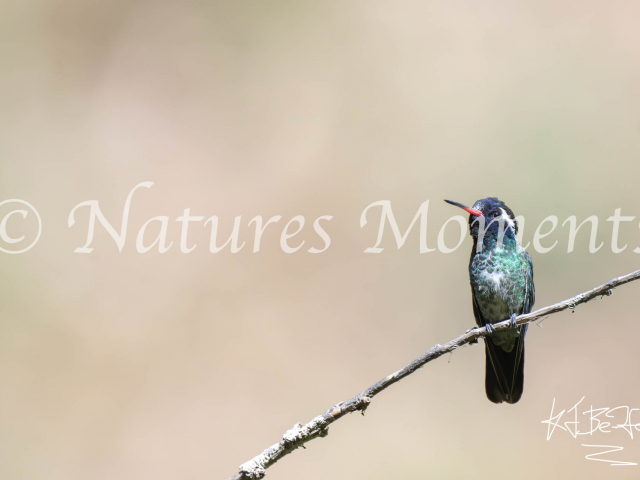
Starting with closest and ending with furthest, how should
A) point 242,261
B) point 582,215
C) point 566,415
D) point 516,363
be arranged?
point 516,363 → point 566,415 → point 582,215 → point 242,261

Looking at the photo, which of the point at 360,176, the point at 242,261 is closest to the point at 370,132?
the point at 360,176

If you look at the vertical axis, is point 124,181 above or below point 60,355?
above

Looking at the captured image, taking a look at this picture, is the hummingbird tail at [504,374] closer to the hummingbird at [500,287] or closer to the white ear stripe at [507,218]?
the hummingbird at [500,287]

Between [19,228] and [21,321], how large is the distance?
1275 mm

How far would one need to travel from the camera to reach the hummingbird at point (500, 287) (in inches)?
119

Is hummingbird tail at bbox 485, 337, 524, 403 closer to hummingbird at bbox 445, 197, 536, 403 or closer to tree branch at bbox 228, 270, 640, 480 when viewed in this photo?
hummingbird at bbox 445, 197, 536, 403

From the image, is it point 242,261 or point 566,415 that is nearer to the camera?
point 566,415

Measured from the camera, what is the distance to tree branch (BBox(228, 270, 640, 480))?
5.05 feet

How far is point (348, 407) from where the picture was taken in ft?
5.07

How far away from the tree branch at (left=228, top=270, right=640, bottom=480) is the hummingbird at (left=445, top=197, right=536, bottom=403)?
1317 millimetres

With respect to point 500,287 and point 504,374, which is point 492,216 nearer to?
point 500,287

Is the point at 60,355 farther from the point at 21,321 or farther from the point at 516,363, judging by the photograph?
the point at 516,363

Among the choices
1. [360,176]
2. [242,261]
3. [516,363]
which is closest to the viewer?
[516,363]

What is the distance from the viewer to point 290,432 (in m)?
1.65
